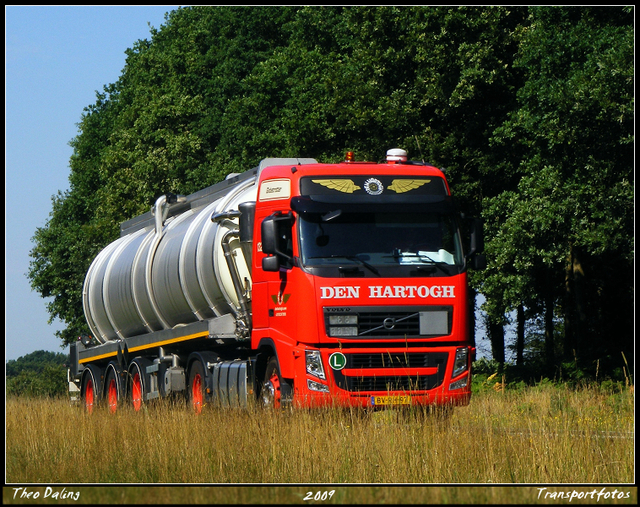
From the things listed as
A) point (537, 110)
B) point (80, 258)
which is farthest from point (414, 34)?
point (80, 258)

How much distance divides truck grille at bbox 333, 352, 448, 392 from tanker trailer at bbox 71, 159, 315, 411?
226cm

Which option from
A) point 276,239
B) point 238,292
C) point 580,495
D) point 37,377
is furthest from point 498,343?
point 37,377

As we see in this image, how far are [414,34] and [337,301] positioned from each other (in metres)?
16.9

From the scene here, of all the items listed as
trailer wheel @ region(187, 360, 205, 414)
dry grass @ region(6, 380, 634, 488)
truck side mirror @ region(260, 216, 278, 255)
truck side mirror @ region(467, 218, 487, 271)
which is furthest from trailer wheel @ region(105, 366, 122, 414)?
truck side mirror @ region(467, 218, 487, 271)

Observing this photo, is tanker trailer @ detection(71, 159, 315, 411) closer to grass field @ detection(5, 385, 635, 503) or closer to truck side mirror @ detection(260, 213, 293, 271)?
truck side mirror @ detection(260, 213, 293, 271)

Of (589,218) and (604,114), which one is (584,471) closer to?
(604,114)

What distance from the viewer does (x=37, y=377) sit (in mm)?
70375

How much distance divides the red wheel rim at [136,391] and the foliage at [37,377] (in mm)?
2577

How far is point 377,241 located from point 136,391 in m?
8.65

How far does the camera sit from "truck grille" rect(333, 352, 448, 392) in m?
13.1

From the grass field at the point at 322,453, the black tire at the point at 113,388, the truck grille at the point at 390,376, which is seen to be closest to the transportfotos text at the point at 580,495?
the grass field at the point at 322,453

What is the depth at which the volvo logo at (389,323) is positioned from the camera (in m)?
13.2

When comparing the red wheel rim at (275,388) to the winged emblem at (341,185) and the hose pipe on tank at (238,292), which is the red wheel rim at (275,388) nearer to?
the hose pipe on tank at (238,292)

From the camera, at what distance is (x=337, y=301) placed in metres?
13.1
